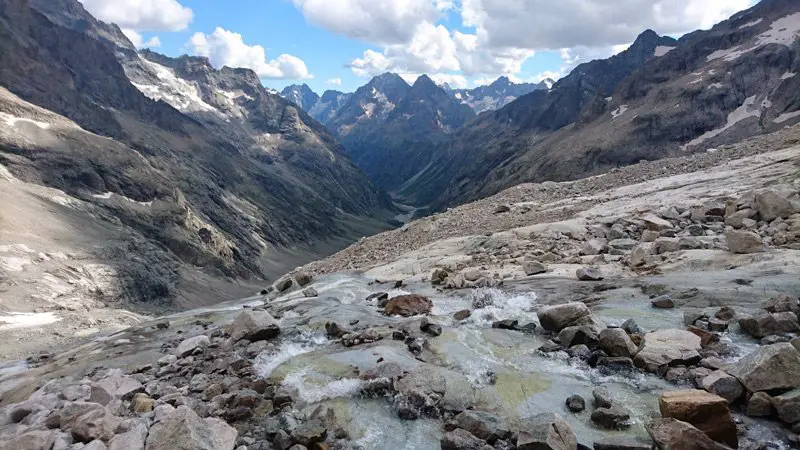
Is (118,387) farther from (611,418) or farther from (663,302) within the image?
(663,302)

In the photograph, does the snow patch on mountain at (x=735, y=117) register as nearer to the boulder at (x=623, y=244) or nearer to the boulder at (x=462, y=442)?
the boulder at (x=623, y=244)

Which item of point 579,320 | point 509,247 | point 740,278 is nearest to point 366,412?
point 579,320

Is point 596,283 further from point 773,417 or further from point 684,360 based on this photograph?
point 773,417

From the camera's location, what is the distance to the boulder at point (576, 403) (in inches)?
415

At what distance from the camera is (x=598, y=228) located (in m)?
27.9

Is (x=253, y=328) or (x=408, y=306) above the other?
(x=253, y=328)

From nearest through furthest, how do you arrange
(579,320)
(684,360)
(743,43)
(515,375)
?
(684,360)
(515,375)
(579,320)
(743,43)

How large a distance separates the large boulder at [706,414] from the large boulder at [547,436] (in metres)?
1.72

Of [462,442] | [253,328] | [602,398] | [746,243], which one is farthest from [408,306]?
[746,243]

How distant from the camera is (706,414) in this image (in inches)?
334

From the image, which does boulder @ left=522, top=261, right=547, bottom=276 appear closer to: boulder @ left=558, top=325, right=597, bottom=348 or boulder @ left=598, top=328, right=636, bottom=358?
boulder @ left=558, top=325, right=597, bottom=348

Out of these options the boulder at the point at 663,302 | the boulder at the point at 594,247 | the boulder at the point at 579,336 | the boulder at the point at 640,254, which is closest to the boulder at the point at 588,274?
the boulder at the point at 640,254

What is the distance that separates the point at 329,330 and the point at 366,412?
21.5 feet

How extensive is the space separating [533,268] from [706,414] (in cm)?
1404
